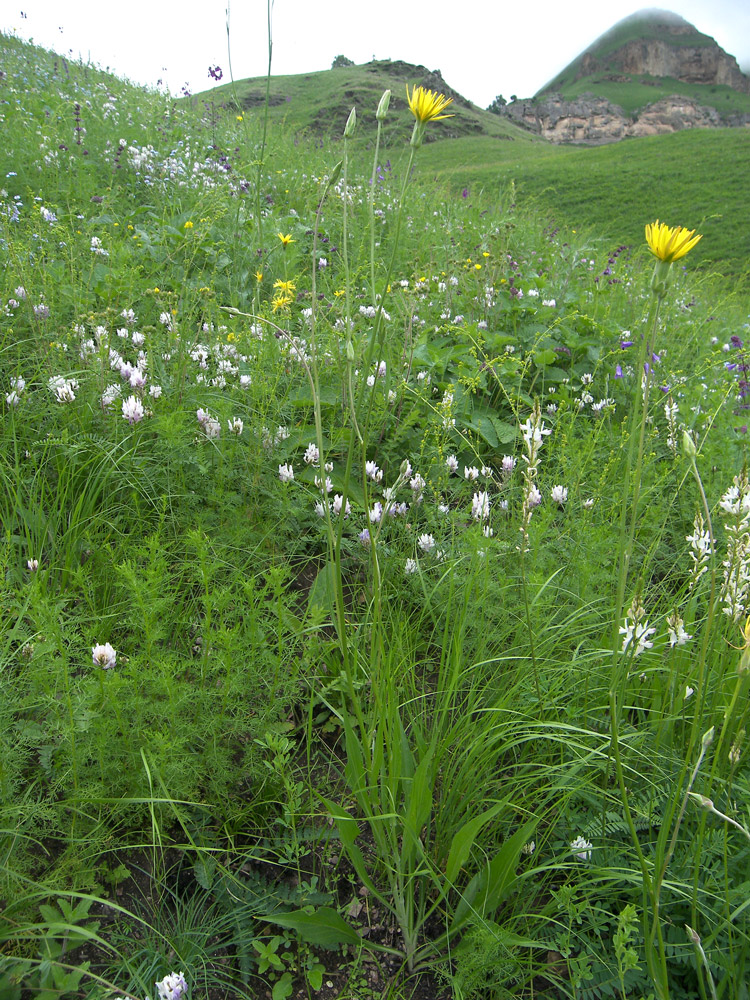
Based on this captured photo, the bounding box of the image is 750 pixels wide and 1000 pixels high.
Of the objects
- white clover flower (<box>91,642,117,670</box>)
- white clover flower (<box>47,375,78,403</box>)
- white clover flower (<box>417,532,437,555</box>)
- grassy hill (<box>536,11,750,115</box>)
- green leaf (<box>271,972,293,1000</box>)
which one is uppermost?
grassy hill (<box>536,11,750,115</box>)

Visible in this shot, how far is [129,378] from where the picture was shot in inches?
88.9

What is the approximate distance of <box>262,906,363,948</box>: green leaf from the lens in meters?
1.28

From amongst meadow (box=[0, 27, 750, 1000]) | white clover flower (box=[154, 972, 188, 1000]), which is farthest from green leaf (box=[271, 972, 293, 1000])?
white clover flower (box=[154, 972, 188, 1000])

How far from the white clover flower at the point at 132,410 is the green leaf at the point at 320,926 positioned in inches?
61.4

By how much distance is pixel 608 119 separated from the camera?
84812 mm

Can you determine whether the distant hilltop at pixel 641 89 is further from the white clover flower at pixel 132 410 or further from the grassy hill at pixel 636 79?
the white clover flower at pixel 132 410

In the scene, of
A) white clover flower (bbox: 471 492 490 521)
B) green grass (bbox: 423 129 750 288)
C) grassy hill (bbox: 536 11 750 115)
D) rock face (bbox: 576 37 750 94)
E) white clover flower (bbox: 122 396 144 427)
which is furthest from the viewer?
rock face (bbox: 576 37 750 94)

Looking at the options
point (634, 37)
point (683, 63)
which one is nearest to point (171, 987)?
point (683, 63)

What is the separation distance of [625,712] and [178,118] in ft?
25.9

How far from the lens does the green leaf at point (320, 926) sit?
128 cm

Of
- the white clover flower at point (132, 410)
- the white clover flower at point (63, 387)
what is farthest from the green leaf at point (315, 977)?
the white clover flower at point (63, 387)

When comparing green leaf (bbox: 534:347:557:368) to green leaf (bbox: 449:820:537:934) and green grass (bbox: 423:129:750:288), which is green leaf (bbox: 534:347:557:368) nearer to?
green leaf (bbox: 449:820:537:934)

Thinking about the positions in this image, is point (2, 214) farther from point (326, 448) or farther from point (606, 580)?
point (606, 580)

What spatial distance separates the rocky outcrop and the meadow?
94.1 metres
